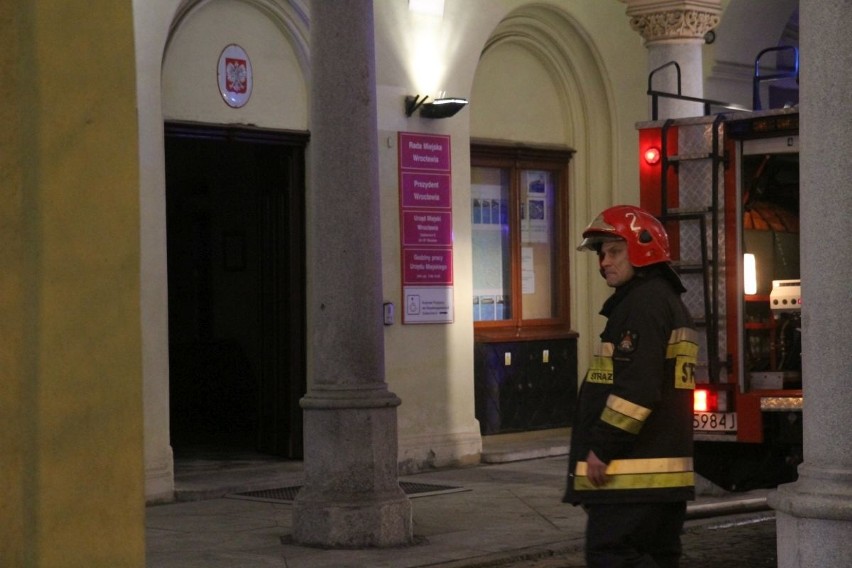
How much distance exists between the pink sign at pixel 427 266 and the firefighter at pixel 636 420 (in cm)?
802

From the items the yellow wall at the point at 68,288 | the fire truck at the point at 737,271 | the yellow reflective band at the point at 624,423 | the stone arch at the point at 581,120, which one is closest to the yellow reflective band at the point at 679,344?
the yellow reflective band at the point at 624,423

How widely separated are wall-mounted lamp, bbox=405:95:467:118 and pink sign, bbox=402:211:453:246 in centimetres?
91

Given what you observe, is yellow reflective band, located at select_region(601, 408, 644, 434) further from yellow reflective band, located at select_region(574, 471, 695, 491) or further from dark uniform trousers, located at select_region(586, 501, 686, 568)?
dark uniform trousers, located at select_region(586, 501, 686, 568)

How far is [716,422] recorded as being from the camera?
35.2ft

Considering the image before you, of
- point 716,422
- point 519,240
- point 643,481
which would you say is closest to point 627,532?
point 643,481

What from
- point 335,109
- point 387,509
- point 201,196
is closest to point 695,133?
point 335,109

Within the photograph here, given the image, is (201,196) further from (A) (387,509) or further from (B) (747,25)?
(A) (387,509)

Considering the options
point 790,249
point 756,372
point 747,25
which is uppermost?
point 747,25

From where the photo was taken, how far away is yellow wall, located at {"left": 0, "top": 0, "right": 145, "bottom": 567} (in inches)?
134

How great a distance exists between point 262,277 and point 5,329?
10.8 m

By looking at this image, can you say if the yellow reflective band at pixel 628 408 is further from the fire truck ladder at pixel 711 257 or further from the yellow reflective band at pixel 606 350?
the fire truck ladder at pixel 711 257

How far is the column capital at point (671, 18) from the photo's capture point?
15900mm

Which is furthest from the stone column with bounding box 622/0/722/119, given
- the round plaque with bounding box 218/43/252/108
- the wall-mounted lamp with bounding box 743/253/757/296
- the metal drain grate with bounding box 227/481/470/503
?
the metal drain grate with bounding box 227/481/470/503

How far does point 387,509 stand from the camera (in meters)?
9.46
